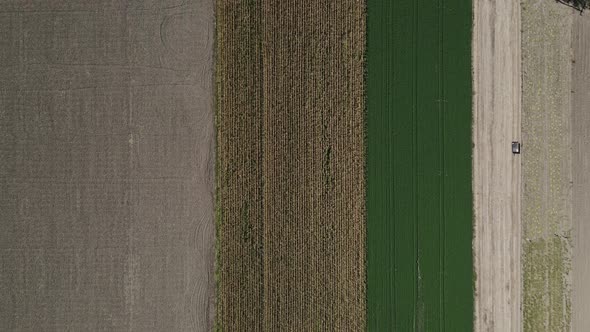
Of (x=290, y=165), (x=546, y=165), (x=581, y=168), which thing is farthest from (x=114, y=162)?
(x=581, y=168)

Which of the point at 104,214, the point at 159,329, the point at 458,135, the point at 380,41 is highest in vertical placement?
the point at 380,41

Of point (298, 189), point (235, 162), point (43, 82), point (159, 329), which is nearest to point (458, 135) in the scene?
point (298, 189)

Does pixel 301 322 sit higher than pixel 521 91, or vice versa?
pixel 521 91

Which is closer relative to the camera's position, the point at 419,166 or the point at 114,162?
the point at 419,166

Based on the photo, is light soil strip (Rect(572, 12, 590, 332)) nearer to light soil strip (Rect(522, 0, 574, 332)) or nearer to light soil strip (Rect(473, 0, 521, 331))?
light soil strip (Rect(522, 0, 574, 332))

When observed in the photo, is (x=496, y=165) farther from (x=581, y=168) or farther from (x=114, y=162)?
(x=114, y=162)

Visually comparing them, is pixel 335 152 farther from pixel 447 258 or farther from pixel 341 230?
pixel 447 258
